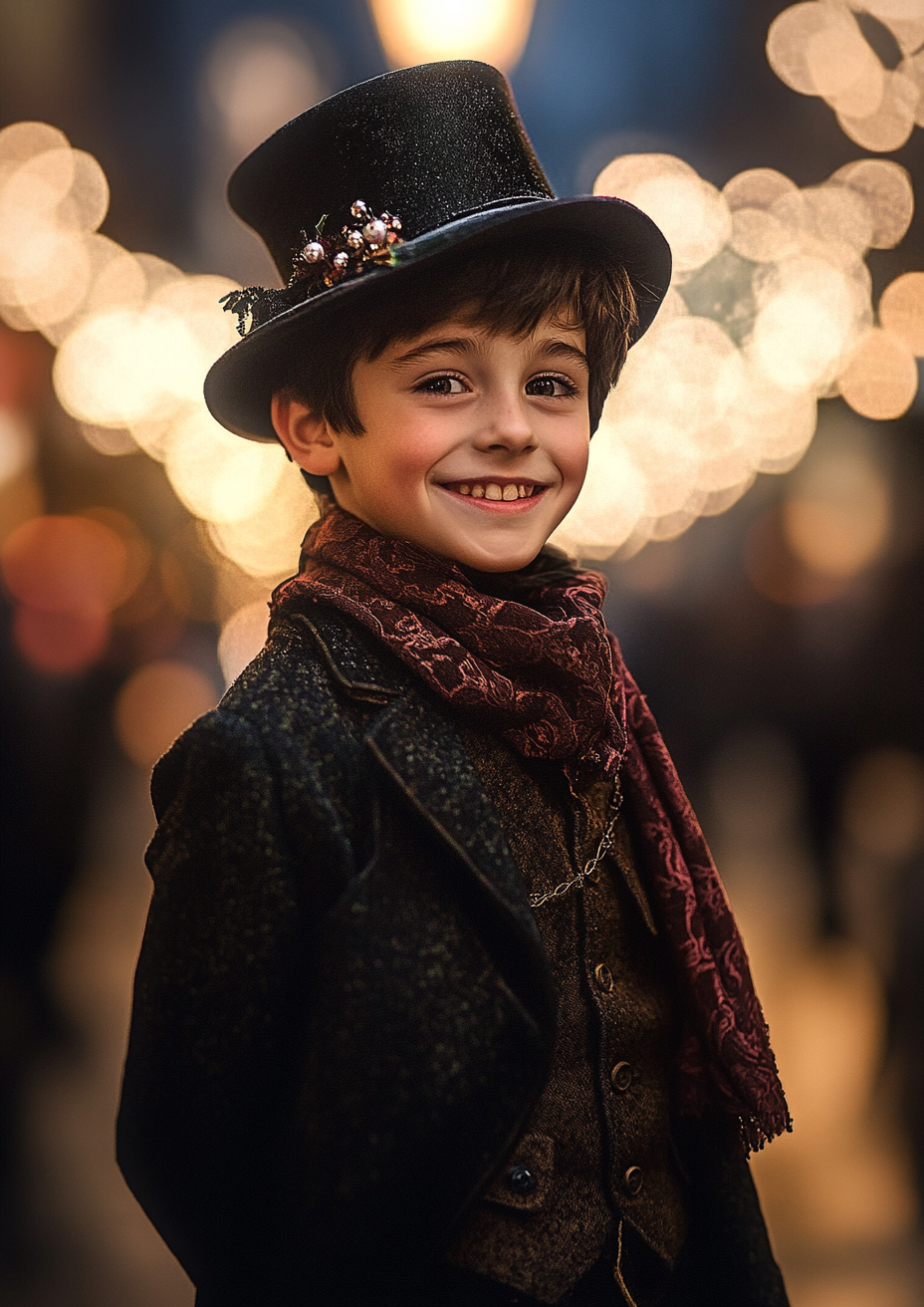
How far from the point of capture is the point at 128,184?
10.3 metres

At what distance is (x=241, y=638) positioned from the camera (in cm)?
1425

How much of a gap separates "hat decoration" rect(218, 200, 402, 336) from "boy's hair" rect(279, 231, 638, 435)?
0.16 ft

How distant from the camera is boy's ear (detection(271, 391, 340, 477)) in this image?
64.2 inches

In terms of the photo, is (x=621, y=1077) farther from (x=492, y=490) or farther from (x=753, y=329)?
(x=753, y=329)

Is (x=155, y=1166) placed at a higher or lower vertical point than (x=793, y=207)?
lower

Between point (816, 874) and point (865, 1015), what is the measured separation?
1.26 meters

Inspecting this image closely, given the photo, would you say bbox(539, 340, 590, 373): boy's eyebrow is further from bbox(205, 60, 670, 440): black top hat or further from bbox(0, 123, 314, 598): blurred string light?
bbox(0, 123, 314, 598): blurred string light

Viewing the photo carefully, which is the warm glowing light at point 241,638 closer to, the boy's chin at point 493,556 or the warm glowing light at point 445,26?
the warm glowing light at point 445,26

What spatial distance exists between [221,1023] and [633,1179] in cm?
67

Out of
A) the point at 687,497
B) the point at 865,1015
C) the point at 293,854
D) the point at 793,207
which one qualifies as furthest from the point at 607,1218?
the point at 687,497

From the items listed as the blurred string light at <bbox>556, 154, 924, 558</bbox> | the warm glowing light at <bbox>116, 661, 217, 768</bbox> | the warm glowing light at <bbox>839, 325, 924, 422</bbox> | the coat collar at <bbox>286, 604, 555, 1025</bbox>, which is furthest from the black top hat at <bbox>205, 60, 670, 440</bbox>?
the warm glowing light at <bbox>116, 661, 217, 768</bbox>

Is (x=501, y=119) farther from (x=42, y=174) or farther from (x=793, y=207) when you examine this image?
(x=42, y=174)

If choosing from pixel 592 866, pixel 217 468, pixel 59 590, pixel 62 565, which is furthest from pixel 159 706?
pixel 592 866

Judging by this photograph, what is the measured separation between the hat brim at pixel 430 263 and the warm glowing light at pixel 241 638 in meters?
11.2
